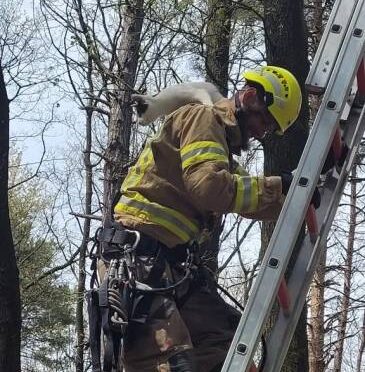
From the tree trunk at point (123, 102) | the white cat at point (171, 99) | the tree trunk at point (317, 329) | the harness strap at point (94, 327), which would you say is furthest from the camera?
the tree trunk at point (317, 329)

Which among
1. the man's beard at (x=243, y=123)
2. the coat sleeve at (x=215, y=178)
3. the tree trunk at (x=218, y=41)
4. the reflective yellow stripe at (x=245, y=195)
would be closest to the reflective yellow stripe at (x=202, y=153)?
the coat sleeve at (x=215, y=178)

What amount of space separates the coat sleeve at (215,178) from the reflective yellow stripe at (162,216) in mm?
211

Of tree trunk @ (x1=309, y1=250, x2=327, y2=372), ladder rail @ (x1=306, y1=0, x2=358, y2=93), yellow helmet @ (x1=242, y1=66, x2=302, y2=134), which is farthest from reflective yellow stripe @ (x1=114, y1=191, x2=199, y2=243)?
tree trunk @ (x1=309, y1=250, x2=327, y2=372)

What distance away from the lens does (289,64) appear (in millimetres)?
6613

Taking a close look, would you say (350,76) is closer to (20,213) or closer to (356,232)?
(356,232)

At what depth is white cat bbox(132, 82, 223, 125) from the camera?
136 inches

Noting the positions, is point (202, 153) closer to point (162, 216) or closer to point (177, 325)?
point (162, 216)

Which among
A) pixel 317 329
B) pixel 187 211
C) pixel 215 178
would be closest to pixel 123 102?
pixel 187 211

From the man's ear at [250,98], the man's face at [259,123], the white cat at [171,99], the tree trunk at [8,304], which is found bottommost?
the man's face at [259,123]

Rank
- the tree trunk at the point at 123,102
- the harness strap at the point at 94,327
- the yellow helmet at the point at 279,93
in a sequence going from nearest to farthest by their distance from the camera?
1. the yellow helmet at the point at 279,93
2. the harness strap at the point at 94,327
3. the tree trunk at the point at 123,102

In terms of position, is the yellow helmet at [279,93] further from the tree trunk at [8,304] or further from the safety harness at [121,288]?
the tree trunk at [8,304]

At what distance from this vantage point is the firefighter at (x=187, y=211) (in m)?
3.02

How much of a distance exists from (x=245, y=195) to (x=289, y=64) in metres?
3.87

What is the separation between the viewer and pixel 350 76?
2.60 metres
